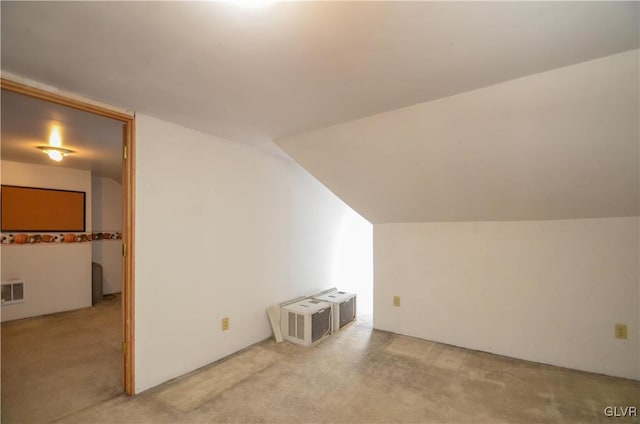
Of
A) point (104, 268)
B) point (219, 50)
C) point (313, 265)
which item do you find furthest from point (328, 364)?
point (104, 268)

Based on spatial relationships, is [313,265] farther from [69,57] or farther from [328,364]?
[69,57]

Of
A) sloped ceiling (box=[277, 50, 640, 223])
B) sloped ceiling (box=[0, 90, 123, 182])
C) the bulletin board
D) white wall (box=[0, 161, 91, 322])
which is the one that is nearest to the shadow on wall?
sloped ceiling (box=[277, 50, 640, 223])

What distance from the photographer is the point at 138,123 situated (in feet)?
7.17

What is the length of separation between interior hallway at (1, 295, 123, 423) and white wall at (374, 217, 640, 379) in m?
2.70

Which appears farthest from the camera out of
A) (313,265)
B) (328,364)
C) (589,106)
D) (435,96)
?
(313,265)

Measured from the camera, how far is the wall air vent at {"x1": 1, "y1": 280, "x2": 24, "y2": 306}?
147 inches

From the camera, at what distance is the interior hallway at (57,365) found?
6.47 feet

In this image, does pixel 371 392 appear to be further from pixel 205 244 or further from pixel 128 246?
pixel 128 246

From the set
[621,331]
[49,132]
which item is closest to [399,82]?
[621,331]

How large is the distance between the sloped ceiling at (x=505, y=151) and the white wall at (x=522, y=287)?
19cm

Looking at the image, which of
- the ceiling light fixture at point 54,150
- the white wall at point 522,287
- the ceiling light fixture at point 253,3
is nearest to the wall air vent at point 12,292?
the ceiling light fixture at point 54,150

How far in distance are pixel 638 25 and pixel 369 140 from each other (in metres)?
1.51

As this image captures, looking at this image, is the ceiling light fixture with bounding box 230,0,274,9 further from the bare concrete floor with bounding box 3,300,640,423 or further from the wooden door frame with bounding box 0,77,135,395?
the bare concrete floor with bounding box 3,300,640,423

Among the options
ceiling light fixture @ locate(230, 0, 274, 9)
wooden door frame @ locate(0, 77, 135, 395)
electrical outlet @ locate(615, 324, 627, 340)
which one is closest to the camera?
ceiling light fixture @ locate(230, 0, 274, 9)
